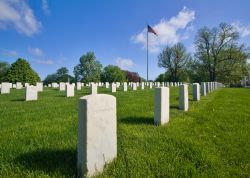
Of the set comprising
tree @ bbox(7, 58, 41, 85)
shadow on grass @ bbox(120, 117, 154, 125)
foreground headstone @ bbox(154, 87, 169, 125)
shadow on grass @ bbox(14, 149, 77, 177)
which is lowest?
shadow on grass @ bbox(14, 149, 77, 177)

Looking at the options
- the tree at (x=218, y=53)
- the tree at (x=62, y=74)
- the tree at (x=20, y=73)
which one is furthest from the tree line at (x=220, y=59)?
the tree at (x=62, y=74)

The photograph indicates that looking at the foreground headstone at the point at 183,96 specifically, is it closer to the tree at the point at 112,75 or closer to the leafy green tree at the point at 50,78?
the tree at the point at 112,75

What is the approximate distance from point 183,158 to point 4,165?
2525mm

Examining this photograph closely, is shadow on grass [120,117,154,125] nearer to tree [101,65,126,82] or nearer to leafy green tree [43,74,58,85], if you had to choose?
tree [101,65,126,82]

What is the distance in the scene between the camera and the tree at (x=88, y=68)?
86450 millimetres

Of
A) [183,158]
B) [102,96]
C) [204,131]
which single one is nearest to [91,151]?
[102,96]

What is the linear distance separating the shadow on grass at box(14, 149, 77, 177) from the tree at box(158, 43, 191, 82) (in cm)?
6815

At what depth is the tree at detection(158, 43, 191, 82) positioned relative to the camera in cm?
6919

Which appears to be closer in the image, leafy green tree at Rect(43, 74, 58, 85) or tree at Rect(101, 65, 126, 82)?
tree at Rect(101, 65, 126, 82)

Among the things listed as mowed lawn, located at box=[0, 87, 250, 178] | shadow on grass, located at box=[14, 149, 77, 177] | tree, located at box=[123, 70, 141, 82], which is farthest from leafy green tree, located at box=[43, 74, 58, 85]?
shadow on grass, located at box=[14, 149, 77, 177]

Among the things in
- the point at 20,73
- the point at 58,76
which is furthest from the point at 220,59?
the point at 58,76

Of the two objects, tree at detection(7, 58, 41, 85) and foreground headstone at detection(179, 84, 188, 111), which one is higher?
tree at detection(7, 58, 41, 85)

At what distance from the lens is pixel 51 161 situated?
318cm

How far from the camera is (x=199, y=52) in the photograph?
53344 mm
